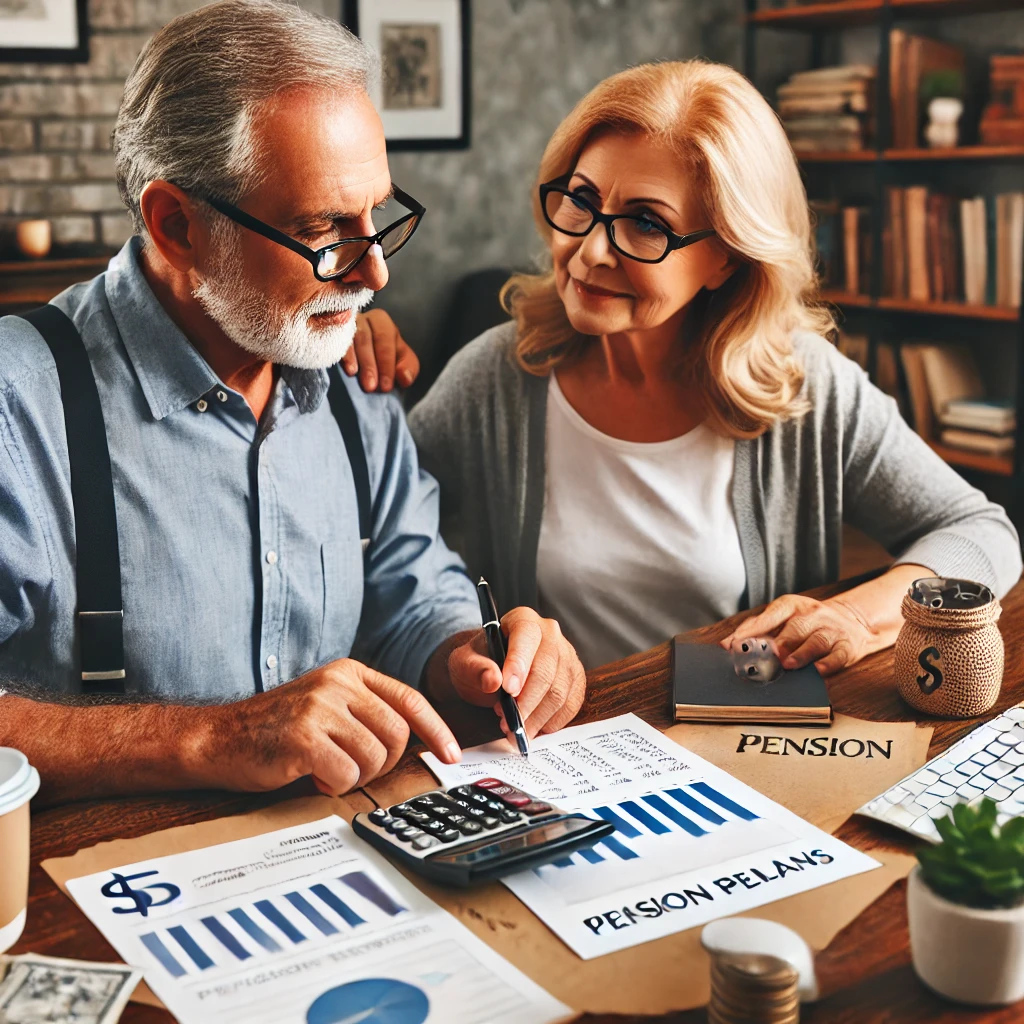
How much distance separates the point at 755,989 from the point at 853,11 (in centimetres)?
404

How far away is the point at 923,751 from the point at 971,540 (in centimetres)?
61

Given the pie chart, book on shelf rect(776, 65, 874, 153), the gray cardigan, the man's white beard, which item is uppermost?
book on shelf rect(776, 65, 874, 153)

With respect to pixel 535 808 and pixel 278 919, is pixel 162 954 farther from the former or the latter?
pixel 535 808

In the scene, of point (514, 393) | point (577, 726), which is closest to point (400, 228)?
point (514, 393)

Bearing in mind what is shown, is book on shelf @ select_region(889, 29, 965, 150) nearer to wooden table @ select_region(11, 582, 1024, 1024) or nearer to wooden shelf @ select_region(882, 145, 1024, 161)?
wooden shelf @ select_region(882, 145, 1024, 161)

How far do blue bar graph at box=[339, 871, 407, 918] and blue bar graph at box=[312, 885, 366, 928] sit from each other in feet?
0.06

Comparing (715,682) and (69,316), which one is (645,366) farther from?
(69,316)

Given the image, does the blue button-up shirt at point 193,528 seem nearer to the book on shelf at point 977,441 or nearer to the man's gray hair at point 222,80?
the man's gray hair at point 222,80

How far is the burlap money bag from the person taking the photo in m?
1.24

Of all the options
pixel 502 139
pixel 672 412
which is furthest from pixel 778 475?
pixel 502 139

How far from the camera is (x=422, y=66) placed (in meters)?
4.18

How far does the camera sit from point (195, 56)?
1317mm

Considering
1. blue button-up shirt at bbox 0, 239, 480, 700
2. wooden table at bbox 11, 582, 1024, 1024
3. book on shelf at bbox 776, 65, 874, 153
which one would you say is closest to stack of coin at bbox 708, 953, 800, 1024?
wooden table at bbox 11, 582, 1024, 1024

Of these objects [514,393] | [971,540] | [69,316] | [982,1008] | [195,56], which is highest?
[195,56]
